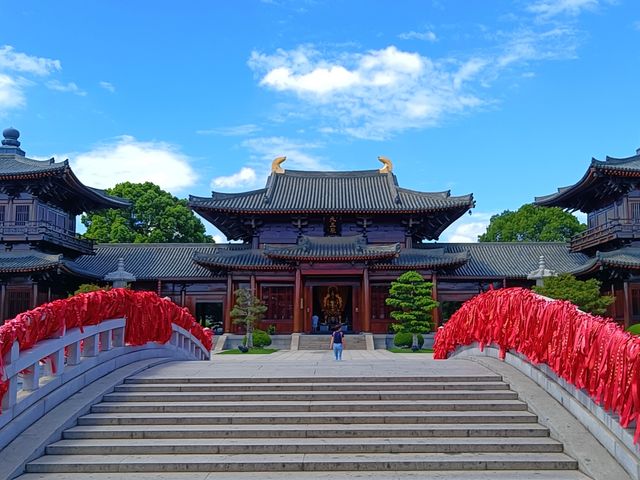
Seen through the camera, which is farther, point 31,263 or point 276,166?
point 276,166

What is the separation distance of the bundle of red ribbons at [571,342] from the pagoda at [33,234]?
2259 centimetres

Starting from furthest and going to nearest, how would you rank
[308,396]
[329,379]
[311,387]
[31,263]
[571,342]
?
[31,263] → [329,379] → [311,387] → [308,396] → [571,342]

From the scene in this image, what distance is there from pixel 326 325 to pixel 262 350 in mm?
7237

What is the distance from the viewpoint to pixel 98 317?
1008cm

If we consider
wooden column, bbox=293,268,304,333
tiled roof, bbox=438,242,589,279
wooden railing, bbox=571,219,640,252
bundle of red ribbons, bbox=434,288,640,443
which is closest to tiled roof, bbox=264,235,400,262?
wooden column, bbox=293,268,304,333

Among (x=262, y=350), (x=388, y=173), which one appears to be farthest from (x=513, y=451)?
(x=388, y=173)

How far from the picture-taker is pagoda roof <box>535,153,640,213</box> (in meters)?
28.8

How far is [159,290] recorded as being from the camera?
33156mm

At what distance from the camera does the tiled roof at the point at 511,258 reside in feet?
107

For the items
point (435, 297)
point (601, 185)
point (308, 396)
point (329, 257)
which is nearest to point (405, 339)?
point (435, 297)

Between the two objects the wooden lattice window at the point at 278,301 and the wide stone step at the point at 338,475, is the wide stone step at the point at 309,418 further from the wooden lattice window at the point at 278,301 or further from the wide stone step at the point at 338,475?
the wooden lattice window at the point at 278,301

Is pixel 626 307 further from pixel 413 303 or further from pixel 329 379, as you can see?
pixel 329 379

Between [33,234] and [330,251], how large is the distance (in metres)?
→ 14.5

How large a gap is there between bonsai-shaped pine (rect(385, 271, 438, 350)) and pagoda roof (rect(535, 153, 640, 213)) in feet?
31.8
